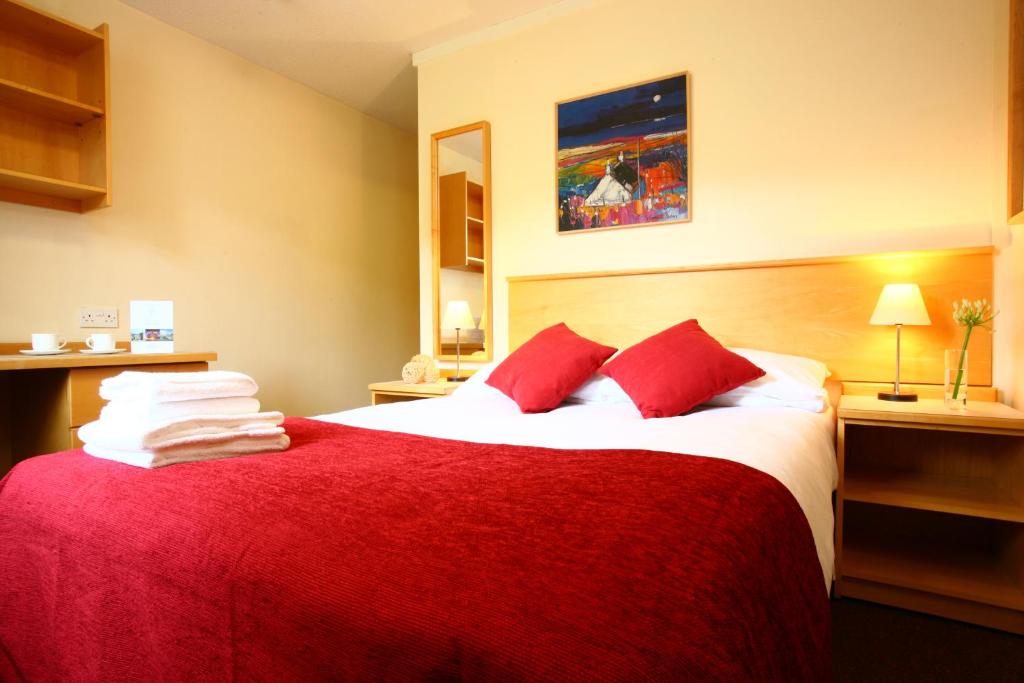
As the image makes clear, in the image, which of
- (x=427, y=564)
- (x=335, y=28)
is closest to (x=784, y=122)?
(x=335, y=28)

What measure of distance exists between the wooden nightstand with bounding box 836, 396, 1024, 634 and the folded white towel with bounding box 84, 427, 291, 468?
1.78 meters

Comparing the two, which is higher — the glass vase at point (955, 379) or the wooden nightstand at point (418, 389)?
the glass vase at point (955, 379)

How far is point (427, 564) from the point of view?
703 millimetres

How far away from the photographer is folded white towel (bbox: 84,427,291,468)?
1.22 m

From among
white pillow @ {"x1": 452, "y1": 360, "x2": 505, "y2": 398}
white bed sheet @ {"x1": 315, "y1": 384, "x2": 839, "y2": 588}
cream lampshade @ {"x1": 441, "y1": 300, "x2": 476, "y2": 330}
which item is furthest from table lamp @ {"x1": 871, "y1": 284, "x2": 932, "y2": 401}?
cream lampshade @ {"x1": 441, "y1": 300, "x2": 476, "y2": 330}

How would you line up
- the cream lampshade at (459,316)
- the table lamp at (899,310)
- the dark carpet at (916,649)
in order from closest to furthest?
the dark carpet at (916,649) → the table lamp at (899,310) → the cream lampshade at (459,316)

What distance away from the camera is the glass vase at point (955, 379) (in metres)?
1.89

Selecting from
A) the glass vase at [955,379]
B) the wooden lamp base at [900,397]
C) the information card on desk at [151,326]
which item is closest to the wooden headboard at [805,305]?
the glass vase at [955,379]

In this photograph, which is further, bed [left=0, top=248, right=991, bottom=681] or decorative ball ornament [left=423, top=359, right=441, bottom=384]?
decorative ball ornament [left=423, top=359, right=441, bottom=384]

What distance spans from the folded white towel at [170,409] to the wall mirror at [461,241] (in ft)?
5.91

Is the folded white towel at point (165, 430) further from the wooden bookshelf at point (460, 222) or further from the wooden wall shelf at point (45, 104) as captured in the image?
the wooden bookshelf at point (460, 222)

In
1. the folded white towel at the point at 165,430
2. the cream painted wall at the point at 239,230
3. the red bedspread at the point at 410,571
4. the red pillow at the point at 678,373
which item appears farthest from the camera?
the cream painted wall at the point at 239,230

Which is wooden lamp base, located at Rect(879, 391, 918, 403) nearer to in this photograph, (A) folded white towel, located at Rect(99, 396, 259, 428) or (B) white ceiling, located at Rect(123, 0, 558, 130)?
(A) folded white towel, located at Rect(99, 396, 259, 428)

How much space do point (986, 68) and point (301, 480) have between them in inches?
110
